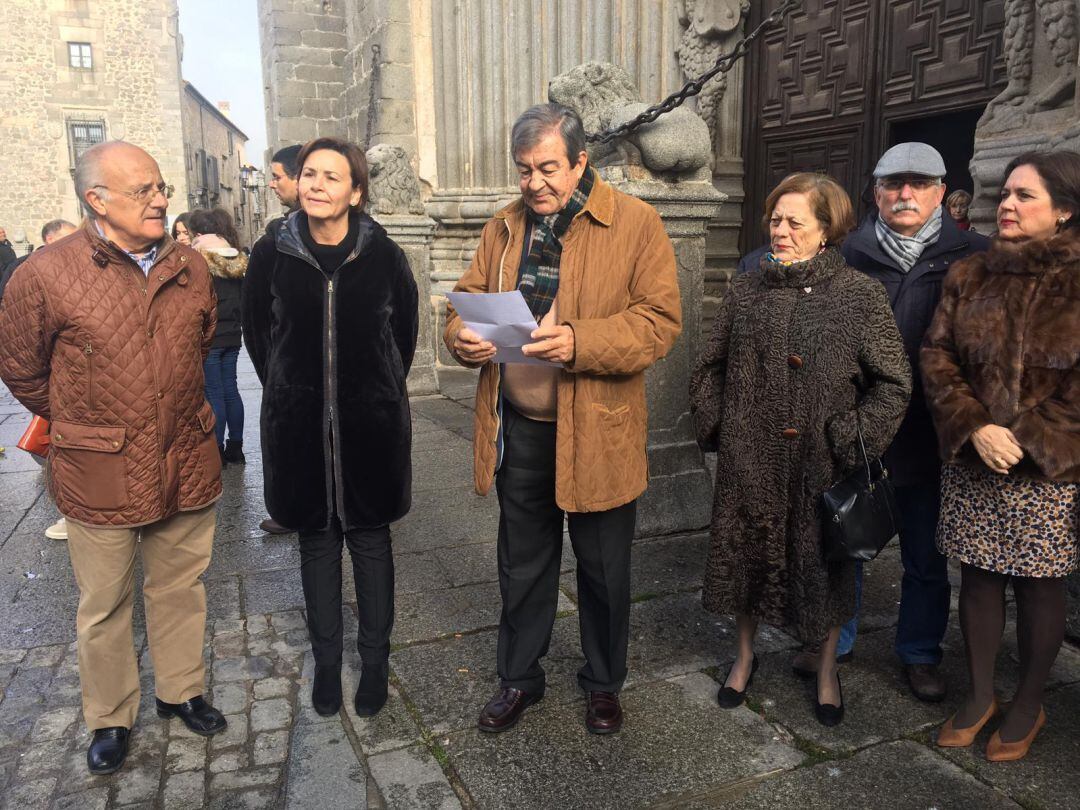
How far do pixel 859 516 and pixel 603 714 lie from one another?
1.02m

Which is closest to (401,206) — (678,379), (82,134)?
(678,379)

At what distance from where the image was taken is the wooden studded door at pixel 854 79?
18.2 feet

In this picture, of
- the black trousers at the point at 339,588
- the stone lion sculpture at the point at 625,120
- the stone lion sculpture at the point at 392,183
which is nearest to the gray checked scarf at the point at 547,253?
the black trousers at the point at 339,588

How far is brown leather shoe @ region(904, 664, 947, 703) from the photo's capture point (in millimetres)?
3082

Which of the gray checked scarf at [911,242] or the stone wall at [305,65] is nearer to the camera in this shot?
the gray checked scarf at [911,242]

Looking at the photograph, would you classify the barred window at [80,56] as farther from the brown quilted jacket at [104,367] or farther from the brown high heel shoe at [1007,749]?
the brown high heel shoe at [1007,749]

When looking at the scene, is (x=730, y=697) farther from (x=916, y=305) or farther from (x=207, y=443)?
(x=207, y=443)

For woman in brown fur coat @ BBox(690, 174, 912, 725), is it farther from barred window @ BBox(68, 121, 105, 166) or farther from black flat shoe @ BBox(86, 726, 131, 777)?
barred window @ BBox(68, 121, 105, 166)

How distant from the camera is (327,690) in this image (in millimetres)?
3068

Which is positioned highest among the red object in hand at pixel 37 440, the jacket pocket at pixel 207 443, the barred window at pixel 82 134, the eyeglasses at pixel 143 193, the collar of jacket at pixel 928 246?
the barred window at pixel 82 134

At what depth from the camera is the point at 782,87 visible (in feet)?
23.9

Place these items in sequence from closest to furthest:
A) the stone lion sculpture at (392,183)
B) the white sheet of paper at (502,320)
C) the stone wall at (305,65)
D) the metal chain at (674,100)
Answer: the white sheet of paper at (502,320)
the metal chain at (674,100)
the stone lion sculpture at (392,183)
the stone wall at (305,65)

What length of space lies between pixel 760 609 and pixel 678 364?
6.30ft

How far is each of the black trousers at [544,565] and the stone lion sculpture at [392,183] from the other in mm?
6262
